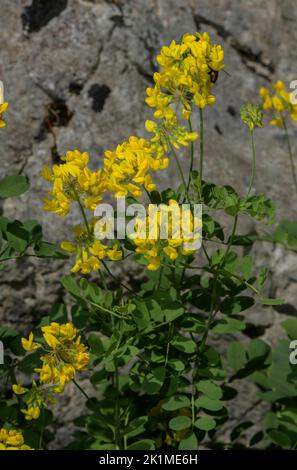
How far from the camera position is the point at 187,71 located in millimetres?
2482

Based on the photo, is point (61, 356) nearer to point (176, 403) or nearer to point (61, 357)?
point (61, 357)

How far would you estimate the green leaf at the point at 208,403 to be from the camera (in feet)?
8.87

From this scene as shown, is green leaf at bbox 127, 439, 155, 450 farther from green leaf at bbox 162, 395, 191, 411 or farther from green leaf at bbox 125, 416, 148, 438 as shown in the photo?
green leaf at bbox 162, 395, 191, 411

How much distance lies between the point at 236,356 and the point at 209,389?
18.4 inches

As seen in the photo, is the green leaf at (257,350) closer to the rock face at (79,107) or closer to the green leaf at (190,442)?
the rock face at (79,107)

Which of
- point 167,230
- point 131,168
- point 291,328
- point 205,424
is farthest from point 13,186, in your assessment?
point 291,328

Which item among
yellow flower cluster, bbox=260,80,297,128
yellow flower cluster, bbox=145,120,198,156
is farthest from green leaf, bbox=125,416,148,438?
yellow flower cluster, bbox=260,80,297,128

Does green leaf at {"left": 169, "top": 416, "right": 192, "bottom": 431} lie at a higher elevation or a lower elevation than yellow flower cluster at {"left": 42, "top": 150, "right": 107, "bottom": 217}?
lower

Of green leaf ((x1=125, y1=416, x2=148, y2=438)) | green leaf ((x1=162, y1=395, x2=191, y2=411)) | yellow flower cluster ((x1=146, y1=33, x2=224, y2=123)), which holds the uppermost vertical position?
yellow flower cluster ((x1=146, y1=33, x2=224, y2=123))

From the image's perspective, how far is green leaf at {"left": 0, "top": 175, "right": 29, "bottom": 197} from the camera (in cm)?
275

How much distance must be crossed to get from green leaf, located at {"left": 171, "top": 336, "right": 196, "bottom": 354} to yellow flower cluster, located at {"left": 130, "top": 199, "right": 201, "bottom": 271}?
454 mm

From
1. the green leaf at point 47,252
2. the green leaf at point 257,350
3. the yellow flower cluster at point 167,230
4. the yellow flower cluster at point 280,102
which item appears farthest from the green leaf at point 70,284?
the yellow flower cluster at point 280,102
